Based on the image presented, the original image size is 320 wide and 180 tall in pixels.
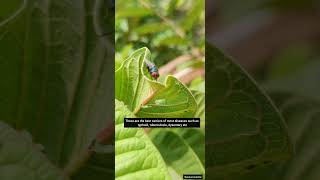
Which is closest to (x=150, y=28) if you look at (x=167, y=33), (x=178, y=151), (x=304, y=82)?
(x=167, y=33)

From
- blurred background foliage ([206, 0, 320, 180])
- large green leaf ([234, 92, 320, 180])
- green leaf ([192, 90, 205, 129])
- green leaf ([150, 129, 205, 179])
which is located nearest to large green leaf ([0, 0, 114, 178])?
green leaf ([150, 129, 205, 179])

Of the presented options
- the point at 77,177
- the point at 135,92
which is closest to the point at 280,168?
the point at 135,92

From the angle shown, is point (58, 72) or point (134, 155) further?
point (58, 72)

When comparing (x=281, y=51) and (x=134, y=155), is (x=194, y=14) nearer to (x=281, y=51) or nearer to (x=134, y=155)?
(x=281, y=51)

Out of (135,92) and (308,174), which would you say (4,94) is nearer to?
(135,92)

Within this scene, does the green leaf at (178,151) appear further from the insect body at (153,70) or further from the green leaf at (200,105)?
the insect body at (153,70)

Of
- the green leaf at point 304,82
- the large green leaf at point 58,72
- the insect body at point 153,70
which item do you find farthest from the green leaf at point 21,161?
the green leaf at point 304,82

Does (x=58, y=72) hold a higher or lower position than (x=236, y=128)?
higher
